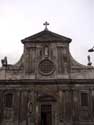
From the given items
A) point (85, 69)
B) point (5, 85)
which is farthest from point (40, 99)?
point (85, 69)

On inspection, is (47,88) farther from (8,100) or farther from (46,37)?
(46,37)

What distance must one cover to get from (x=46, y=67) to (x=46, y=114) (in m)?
4.44

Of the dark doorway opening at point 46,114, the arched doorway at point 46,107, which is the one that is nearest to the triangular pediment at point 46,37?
the arched doorway at point 46,107

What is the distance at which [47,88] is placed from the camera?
19.7 m

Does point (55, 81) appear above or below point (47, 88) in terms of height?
above

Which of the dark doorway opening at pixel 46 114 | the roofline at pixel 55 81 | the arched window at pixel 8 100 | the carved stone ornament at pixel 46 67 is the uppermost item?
the carved stone ornament at pixel 46 67

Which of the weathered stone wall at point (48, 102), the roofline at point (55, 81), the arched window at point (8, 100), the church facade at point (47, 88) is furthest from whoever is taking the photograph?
the roofline at point (55, 81)

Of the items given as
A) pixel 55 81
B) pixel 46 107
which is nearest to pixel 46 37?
pixel 55 81

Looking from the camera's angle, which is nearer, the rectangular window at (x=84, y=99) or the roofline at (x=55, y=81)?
the rectangular window at (x=84, y=99)

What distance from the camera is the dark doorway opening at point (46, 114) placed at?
1941 centimetres

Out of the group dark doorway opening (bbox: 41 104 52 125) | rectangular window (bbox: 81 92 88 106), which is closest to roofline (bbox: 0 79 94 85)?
rectangular window (bbox: 81 92 88 106)

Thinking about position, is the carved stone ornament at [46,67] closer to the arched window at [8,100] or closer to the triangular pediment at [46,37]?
the triangular pediment at [46,37]

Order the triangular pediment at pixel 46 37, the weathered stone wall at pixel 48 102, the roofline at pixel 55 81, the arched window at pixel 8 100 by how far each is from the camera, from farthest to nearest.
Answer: the triangular pediment at pixel 46 37 → the roofline at pixel 55 81 → the arched window at pixel 8 100 → the weathered stone wall at pixel 48 102

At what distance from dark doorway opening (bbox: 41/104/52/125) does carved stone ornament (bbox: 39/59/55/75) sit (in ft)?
10.3
